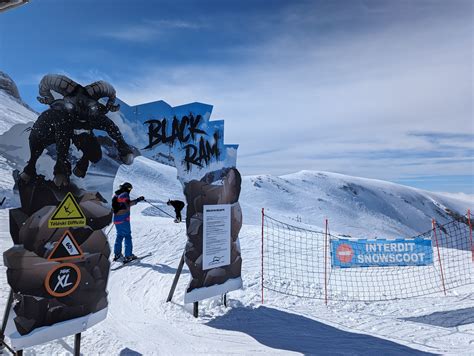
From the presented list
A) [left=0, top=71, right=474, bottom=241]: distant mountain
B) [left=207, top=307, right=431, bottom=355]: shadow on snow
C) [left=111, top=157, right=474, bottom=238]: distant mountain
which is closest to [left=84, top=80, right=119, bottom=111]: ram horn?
[left=0, top=71, right=474, bottom=241]: distant mountain

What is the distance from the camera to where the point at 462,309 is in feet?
24.8

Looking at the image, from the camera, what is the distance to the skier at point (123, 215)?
8.15 meters

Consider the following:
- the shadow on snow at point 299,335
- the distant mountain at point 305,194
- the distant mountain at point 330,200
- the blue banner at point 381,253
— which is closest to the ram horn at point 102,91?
the distant mountain at point 305,194

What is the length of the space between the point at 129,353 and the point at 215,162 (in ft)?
12.6

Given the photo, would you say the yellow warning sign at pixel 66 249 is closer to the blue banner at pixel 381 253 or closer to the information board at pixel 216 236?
the information board at pixel 216 236

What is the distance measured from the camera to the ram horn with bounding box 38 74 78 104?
4.73 meters

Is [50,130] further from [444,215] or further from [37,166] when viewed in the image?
[444,215]

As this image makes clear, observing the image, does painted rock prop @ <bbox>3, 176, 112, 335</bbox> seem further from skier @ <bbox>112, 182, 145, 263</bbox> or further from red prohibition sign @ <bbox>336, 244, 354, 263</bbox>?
red prohibition sign @ <bbox>336, 244, 354, 263</bbox>

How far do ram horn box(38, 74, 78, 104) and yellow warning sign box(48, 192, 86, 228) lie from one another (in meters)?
1.22

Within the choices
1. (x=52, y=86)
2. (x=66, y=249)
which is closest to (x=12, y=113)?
(x=52, y=86)

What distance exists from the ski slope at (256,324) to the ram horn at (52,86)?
5.12 feet

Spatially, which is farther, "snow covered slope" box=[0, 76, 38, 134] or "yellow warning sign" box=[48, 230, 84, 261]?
"snow covered slope" box=[0, 76, 38, 134]

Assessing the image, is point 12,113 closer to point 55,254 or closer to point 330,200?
point 55,254

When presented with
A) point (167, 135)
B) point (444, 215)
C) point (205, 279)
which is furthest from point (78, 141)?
point (444, 215)
